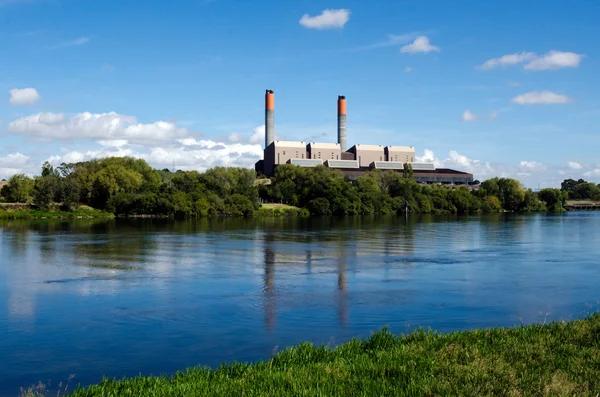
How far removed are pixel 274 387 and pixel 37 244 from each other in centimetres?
3236

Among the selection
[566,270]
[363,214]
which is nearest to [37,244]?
[566,270]

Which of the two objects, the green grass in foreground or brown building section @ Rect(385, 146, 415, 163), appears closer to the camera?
the green grass in foreground

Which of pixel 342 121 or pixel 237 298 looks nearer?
pixel 237 298

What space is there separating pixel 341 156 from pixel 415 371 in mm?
118534

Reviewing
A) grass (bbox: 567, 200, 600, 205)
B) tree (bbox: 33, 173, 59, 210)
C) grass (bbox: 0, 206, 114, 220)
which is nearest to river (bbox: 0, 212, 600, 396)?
grass (bbox: 0, 206, 114, 220)

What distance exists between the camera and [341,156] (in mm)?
125812

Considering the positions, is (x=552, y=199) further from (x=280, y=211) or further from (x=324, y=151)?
(x=280, y=211)

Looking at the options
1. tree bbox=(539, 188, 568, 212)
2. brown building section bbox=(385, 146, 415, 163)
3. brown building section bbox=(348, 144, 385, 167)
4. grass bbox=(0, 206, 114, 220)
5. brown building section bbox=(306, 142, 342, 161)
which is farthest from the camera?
brown building section bbox=(385, 146, 415, 163)

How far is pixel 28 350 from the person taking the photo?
11758 mm

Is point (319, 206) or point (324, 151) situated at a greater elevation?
point (324, 151)

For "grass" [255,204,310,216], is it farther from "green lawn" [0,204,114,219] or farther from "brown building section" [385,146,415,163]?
"brown building section" [385,146,415,163]

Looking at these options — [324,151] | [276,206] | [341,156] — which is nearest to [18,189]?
[276,206]

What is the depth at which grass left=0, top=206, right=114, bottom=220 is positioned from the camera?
7256 cm

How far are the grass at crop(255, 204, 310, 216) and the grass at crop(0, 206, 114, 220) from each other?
68.6ft
